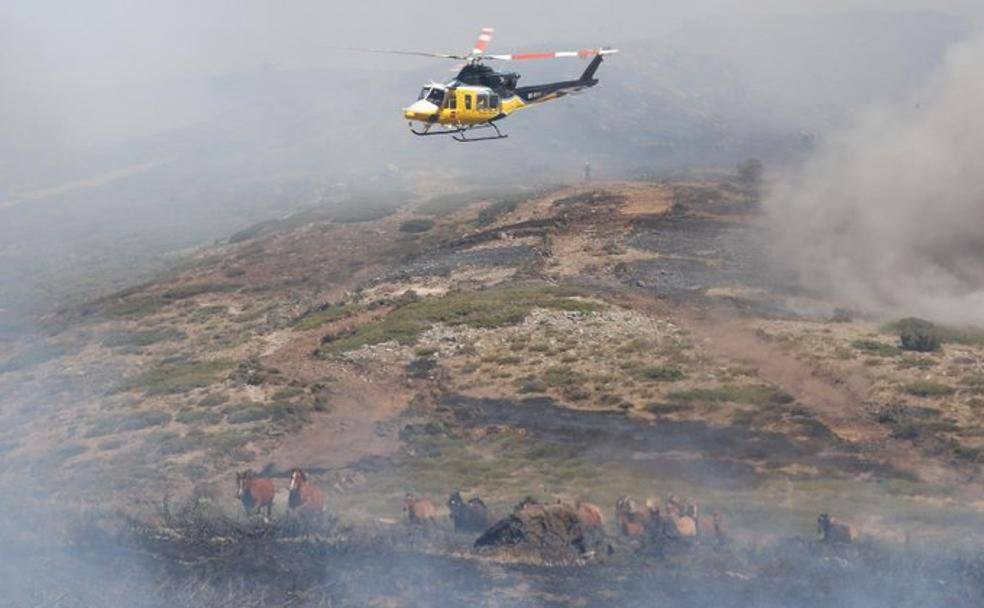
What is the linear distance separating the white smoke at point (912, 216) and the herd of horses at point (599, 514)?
1027 inches

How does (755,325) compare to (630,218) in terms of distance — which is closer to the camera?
(755,325)

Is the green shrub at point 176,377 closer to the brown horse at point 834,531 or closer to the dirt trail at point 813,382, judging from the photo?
the dirt trail at point 813,382

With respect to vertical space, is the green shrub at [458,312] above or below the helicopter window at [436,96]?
below

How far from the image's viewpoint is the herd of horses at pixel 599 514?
1103 inches

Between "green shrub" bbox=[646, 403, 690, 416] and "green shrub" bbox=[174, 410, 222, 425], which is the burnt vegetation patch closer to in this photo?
"green shrub" bbox=[646, 403, 690, 416]

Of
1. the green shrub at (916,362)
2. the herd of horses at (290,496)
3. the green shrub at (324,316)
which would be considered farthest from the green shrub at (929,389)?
the green shrub at (324,316)

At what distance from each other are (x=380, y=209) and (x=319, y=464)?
203 ft

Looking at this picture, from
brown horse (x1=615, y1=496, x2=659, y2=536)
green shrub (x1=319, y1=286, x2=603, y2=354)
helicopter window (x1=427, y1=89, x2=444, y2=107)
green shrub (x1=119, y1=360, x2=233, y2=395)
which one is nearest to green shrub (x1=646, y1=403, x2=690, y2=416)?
brown horse (x1=615, y1=496, x2=659, y2=536)

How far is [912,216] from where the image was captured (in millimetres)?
56000

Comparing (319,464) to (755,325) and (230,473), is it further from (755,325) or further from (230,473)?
(755,325)

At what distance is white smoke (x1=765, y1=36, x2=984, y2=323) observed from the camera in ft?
177

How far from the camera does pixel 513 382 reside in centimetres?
4484

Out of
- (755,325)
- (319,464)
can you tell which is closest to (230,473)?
(319,464)

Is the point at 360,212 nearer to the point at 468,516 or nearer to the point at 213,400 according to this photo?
the point at 213,400
